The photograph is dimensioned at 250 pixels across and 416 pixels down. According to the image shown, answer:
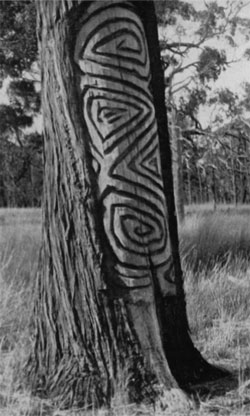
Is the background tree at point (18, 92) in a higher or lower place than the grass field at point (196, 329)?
higher

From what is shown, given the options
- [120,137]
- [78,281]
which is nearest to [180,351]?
[78,281]

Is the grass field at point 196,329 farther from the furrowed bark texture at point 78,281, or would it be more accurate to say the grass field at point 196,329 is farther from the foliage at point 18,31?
the foliage at point 18,31

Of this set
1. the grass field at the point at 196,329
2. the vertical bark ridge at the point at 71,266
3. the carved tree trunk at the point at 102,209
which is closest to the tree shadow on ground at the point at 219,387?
the grass field at the point at 196,329

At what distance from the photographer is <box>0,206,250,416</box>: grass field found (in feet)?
11.3

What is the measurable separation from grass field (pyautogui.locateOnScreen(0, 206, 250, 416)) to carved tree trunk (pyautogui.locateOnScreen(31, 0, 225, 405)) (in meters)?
0.15

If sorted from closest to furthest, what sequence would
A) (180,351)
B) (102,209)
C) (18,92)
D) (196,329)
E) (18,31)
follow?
(102,209)
(180,351)
(196,329)
(18,31)
(18,92)

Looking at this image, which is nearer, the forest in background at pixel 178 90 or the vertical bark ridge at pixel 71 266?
the vertical bark ridge at pixel 71 266

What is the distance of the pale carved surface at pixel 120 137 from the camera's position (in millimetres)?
3549

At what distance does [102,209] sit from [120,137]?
37 cm

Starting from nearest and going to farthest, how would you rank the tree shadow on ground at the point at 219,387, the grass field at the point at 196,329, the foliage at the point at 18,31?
the grass field at the point at 196,329, the tree shadow on ground at the point at 219,387, the foliage at the point at 18,31

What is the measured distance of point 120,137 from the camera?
11.7ft

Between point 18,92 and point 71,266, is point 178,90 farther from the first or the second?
point 71,266

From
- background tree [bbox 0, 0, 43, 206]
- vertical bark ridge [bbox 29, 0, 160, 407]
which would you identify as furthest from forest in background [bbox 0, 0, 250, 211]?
vertical bark ridge [bbox 29, 0, 160, 407]

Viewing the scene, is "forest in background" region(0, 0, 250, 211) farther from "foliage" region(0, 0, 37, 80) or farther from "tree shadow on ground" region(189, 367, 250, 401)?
"tree shadow on ground" region(189, 367, 250, 401)
